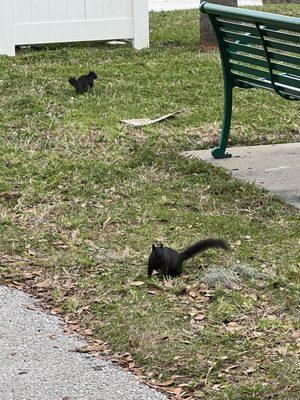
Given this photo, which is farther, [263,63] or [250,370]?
[263,63]

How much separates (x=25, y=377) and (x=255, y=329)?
1.02 meters

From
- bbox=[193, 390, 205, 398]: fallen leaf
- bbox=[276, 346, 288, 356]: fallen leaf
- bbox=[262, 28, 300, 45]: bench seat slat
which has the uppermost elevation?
bbox=[262, 28, 300, 45]: bench seat slat

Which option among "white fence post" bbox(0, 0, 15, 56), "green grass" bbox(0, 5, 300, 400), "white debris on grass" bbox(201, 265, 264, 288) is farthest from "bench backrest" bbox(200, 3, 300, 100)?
"white fence post" bbox(0, 0, 15, 56)

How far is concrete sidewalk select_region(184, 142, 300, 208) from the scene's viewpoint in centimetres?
698

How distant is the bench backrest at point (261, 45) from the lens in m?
6.64

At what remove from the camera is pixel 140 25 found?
41.4 feet

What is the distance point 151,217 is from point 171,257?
1.10 metres

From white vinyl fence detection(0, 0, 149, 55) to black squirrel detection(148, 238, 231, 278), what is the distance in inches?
277

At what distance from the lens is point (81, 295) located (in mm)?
5250

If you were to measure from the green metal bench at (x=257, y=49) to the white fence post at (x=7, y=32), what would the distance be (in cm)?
468

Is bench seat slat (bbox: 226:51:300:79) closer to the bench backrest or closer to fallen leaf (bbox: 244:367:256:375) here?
the bench backrest

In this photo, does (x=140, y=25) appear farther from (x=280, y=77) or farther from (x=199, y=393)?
(x=199, y=393)

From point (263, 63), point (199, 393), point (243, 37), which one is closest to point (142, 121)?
point (243, 37)

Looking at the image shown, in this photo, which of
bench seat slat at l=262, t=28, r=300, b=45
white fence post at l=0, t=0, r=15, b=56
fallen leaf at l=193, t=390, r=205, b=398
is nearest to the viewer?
fallen leaf at l=193, t=390, r=205, b=398
